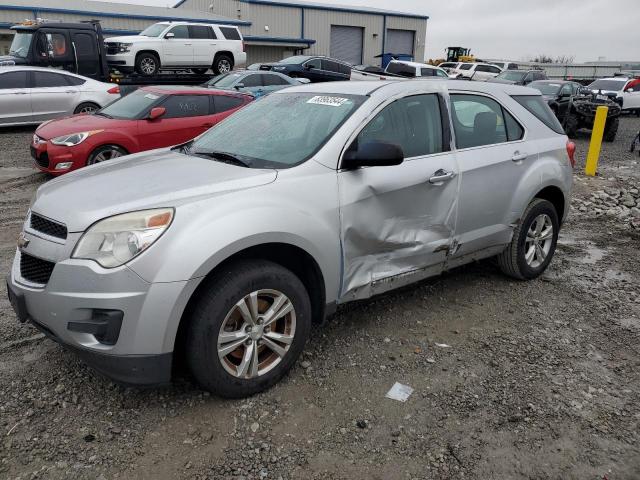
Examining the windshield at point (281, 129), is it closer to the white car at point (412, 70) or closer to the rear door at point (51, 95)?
the rear door at point (51, 95)

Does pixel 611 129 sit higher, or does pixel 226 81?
pixel 226 81

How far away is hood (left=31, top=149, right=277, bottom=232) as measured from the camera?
270 centimetres

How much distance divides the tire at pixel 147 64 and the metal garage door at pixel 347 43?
918 inches

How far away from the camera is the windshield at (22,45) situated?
14.1m

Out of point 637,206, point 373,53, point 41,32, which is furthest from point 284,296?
point 373,53

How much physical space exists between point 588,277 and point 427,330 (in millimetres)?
2143

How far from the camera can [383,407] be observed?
301cm

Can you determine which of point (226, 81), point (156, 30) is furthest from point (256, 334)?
point (156, 30)

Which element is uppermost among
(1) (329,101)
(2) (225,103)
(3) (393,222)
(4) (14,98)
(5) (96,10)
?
(5) (96,10)

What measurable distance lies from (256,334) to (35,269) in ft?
3.97

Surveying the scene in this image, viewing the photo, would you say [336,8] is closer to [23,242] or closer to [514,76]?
[514,76]

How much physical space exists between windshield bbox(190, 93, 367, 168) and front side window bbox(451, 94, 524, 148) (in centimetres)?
89

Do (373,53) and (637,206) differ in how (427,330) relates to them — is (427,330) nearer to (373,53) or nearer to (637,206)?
(637,206)

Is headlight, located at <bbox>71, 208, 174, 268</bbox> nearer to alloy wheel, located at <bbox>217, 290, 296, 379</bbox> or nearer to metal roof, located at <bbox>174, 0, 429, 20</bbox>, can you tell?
alloy wheel, located at <bbox>217, 290, 296, 379</bbox>
